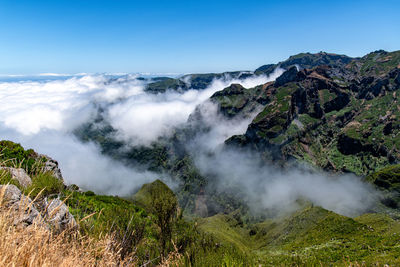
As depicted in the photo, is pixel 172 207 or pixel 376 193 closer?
pixel 172 207

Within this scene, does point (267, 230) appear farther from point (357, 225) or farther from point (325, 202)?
point (357, 225)

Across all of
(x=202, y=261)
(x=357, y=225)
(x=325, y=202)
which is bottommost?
(x=325, y=202)

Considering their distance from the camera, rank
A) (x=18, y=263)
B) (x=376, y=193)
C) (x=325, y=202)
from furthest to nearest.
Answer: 1. (x=325, y=202)
2. (x=376, y=193)
3. (x=18, y=263)

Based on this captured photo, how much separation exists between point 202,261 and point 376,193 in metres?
216

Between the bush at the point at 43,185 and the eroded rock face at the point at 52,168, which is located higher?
the bush at the point at 43,185

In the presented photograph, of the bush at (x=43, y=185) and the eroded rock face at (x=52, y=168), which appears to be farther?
the eroded rock face at (x=52, y=168)

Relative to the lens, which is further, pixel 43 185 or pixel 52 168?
pixel 52 168

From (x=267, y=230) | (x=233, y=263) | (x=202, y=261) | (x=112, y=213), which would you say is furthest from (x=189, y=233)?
(x=267, y=230)

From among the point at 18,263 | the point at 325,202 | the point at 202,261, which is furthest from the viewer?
the point at 325,202

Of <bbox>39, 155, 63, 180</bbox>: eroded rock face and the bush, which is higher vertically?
the bush

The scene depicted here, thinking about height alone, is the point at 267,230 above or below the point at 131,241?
below

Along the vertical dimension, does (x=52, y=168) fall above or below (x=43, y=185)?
below

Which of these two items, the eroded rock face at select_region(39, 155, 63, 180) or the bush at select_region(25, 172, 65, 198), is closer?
the bush at select_region(25, 172, 65, 198)

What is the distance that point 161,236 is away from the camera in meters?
7.68
